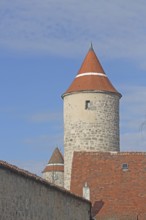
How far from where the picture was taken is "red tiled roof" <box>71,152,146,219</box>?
89.7 ft

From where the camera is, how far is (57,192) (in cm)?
1905

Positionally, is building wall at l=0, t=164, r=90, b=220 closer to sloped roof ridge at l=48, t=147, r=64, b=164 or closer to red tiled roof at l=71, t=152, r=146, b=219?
red tiled roof at l=71, t=152, r=146, b=219

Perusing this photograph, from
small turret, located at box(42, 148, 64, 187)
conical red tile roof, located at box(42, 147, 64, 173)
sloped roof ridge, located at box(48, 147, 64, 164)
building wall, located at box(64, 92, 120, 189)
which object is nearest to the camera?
building wall, located at box(64, 92, 120, 189)

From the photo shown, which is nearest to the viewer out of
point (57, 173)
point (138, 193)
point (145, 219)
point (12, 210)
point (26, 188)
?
point (12, 210)

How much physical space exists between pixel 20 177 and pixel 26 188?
2.15 ft

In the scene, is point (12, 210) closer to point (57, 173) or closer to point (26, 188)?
point (26, 188)

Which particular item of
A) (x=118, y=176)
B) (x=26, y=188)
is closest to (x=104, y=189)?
(x=118, y=176)

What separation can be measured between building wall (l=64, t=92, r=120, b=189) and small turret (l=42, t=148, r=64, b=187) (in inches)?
487

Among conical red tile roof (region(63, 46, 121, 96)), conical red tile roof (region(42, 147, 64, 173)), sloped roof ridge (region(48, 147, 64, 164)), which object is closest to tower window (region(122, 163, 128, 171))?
conical red tile roof (region(63, 46, 121, 96))

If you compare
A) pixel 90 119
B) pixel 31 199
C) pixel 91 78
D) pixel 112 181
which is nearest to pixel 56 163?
pixel 91 78

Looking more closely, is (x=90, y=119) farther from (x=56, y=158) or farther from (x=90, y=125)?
(x=56, y=158)

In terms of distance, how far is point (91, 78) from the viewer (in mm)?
39125

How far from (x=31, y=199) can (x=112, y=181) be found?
1340 cm

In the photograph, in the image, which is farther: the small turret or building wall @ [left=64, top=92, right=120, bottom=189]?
the small turret
